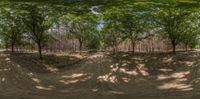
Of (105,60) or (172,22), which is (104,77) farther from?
(172,22)

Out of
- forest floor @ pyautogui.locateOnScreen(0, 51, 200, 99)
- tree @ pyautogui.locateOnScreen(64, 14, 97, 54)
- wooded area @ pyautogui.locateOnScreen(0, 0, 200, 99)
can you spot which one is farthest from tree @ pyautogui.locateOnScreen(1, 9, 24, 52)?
tree @ pyautogui.locateOnScreen(64, 14, 97, 54)

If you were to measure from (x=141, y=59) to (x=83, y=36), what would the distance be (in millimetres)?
11360

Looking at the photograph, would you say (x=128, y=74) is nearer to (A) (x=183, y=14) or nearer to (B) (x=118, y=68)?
(B) (x=118, y=68)

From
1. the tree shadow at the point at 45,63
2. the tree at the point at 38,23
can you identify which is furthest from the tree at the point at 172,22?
the tree at the point at 38,23

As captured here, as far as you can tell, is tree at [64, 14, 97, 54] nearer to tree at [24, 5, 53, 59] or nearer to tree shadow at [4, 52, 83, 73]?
tree shadow at [4, 52, 83, 73]

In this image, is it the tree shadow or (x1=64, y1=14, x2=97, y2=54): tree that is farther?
(x1=64, y1=14, x2=97, y2=54): tree

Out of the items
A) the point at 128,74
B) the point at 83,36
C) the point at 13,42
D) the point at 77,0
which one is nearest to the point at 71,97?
the point at 77,0

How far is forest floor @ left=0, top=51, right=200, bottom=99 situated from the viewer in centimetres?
1382

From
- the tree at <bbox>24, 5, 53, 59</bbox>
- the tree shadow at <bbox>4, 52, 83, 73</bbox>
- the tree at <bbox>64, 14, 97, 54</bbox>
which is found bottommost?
the tree shadow at <bbox>4, 52, 83, 73</bbox>

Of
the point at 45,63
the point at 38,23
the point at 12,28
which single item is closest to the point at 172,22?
the point at 45,63

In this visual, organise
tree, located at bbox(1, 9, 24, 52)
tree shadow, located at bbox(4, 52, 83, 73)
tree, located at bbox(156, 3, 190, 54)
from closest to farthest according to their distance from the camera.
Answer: tree shadow, located at bbox(4, 52, 83, 73) → tree, located at bbox(156, 3, 190, 54) → tree, located at bbox(1, 9, 24, 52)

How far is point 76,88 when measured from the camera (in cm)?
1566

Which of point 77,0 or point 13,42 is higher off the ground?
point 77,0

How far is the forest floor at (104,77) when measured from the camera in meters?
13.8
